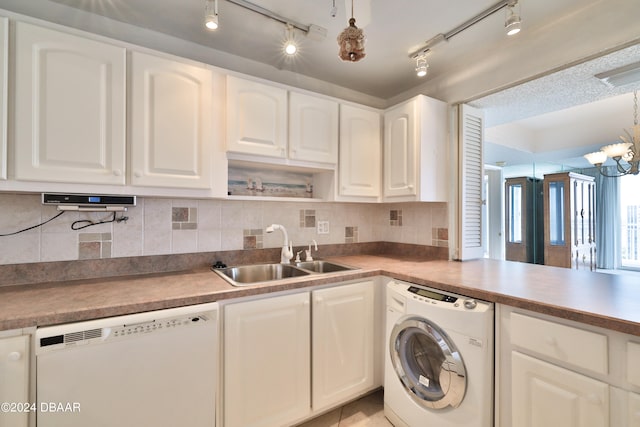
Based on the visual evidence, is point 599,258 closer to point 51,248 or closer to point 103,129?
point 103,129

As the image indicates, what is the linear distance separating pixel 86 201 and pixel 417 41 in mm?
2162

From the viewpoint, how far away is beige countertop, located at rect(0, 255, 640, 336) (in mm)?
995

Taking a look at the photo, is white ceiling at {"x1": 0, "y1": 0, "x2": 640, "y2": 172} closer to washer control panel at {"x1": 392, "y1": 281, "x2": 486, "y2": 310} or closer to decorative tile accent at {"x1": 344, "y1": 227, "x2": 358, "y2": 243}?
decorative tile accent at {"x1": 344, "y1": 227, "x2": 358, "y2": 243}

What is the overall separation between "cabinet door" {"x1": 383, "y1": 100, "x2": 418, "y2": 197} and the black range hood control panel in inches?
71.1

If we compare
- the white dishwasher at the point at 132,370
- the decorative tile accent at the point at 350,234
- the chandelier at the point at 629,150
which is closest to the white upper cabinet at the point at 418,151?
the decorative tile accent at the point at 350,234

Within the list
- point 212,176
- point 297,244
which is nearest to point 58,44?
point 212,176

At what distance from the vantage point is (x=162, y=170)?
145 cm

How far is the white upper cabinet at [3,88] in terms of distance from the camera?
1.12 m

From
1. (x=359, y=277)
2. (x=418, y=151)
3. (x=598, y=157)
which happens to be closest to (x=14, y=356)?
(x=359, y=277)

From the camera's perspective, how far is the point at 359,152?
86.5 inches

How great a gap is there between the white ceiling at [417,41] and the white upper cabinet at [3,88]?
47 cm

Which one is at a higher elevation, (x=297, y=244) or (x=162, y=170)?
(x=162, y=170)

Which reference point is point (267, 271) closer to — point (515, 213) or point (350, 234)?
point (350, 234)

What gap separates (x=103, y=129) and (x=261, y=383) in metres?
1.53
